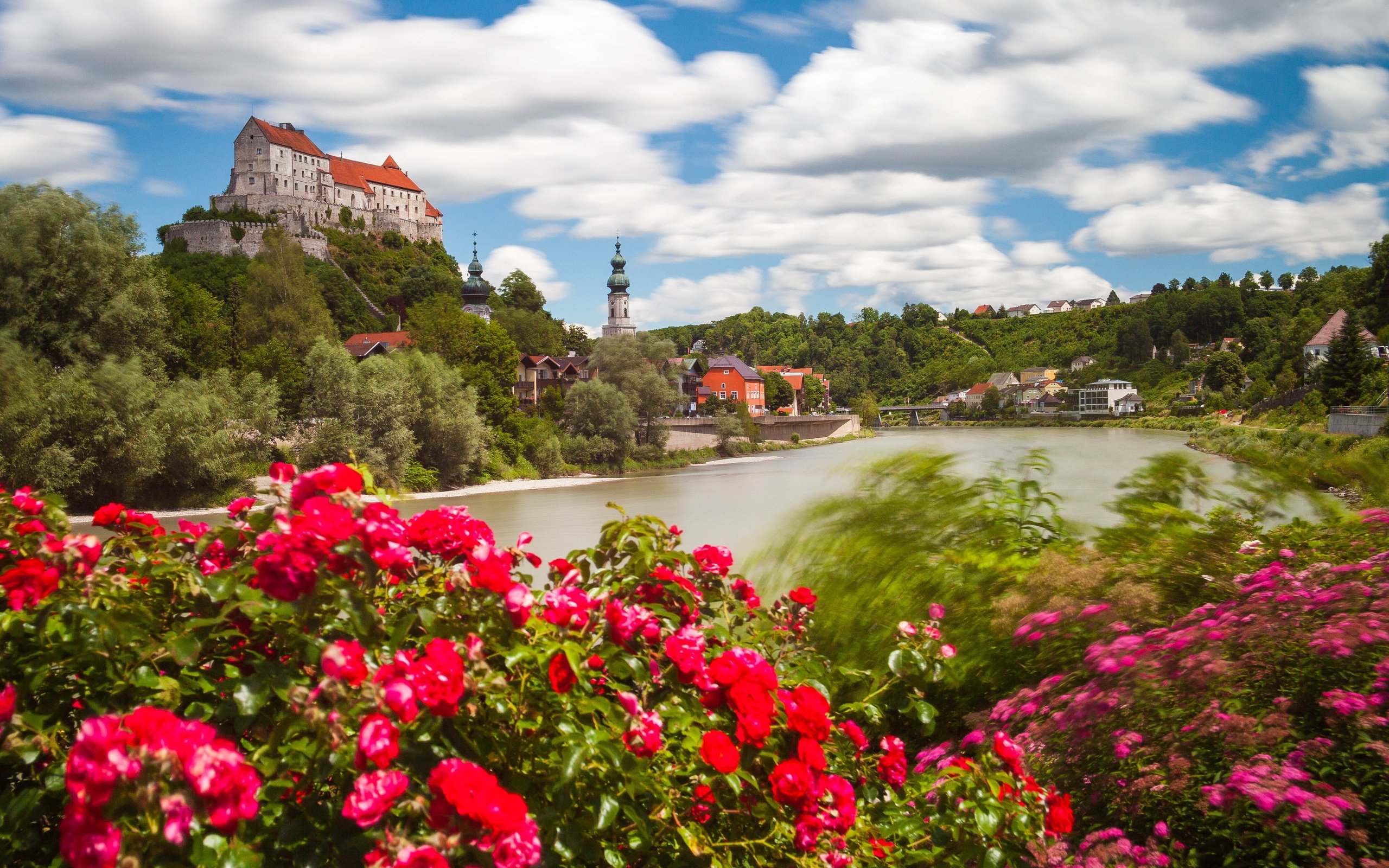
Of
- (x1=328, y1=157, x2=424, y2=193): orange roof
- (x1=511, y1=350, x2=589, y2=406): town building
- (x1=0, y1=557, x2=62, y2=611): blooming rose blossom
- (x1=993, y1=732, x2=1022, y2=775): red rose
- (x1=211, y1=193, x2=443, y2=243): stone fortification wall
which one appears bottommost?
(x1=993, y1=732, x2=1022, y2=775): red rose

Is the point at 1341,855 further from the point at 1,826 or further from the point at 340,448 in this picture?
the point at 340,448

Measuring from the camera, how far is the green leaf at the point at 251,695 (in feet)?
4.72

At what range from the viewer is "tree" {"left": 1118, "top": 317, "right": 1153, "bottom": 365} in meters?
85.6

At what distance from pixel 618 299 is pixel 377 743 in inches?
3016

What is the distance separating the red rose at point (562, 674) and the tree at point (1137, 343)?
306ft

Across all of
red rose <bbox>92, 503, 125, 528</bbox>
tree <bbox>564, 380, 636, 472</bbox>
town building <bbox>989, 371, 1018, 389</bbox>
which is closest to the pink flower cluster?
red rose <bbox>92, 503, 125, 528</bbox>

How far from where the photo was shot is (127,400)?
67.6 feet

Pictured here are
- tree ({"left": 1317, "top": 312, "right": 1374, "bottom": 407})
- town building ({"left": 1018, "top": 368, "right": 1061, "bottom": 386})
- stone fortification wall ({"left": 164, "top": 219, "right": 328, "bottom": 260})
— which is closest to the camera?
tree ({"left": 1317, "top": 312, "right": 1374, "bottom": 407})

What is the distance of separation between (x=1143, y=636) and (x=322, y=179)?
259 ft

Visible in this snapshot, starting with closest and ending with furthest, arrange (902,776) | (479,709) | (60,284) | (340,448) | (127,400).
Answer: (479,709), (902,776), (127,400), (60,284), (340,448)

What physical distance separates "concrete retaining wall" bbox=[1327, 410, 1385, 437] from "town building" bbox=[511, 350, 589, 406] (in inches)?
1337

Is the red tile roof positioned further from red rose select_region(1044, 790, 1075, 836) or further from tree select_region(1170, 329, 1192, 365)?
red rose select_region(1044, 790, 1075, 836)

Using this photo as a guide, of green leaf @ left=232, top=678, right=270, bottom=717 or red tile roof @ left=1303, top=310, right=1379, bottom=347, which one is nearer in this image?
green leaf @ left=232, top=678, right=270, bottom=717

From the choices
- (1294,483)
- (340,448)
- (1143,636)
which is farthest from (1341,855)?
(340,448)
